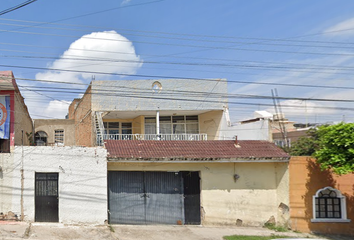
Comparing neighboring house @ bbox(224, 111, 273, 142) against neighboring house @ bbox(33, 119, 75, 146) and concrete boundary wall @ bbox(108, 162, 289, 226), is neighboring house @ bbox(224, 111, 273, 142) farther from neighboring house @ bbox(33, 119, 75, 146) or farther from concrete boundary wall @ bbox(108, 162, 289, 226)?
neighboring house @ bbox(33, 119, 75, 146)

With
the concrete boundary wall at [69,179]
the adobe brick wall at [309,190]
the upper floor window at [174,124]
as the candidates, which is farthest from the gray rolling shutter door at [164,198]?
the upper floor window at [174,124]

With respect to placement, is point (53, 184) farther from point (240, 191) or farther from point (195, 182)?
point (240, 191)

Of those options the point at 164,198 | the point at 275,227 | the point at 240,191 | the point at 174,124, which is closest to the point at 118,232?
the point at 164,198

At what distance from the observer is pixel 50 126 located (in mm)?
22031

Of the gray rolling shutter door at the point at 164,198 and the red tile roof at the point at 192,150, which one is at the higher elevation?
the red tile roof at the point at 192,150

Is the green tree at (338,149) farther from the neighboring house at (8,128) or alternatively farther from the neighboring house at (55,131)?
the neighboring house at (55,131)

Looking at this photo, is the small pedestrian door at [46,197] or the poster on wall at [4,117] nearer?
the small pedestrian door at [46,197]

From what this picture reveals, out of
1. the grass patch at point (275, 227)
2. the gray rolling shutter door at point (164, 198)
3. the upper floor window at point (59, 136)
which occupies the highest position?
the upper floor window at point (59, 136)

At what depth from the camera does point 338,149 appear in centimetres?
1133

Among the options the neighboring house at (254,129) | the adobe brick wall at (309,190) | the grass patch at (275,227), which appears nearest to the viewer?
the grass patch at (275,227)

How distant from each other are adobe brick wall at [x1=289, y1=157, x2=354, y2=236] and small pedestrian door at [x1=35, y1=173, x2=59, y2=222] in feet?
29.2

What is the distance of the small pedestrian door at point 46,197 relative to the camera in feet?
37.3

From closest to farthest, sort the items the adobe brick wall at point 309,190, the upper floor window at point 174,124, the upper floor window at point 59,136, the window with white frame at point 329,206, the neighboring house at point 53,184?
the neighboring house at point 53,184 → the adobe brick wall at point 309,190 → the window with white frame at point 329,206 → the upper floor window at point 174,124 → the upper floor window at point 59,136

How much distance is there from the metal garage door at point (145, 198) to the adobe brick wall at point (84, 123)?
6.37 meters
